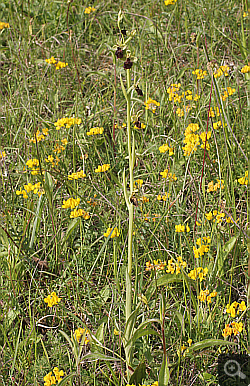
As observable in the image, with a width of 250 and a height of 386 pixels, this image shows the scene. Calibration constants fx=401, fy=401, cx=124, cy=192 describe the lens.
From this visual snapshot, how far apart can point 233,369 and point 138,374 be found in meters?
0.40

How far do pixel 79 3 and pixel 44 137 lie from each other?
205 cm

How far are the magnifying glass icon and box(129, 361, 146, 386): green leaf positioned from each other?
13.7 inches

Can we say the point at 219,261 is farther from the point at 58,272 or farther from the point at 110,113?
the point at 110,113

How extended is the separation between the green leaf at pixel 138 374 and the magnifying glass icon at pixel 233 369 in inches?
13.7

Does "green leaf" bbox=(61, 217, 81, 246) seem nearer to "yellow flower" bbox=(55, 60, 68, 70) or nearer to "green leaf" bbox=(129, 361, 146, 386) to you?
"green leaf" bbox=(129, 361, 146, 386)

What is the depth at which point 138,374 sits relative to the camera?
5.34 ft

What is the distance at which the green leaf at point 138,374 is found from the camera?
5.26 ft

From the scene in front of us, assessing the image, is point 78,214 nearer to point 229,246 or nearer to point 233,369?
point 229,246

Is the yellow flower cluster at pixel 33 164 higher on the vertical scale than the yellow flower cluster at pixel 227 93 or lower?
lower

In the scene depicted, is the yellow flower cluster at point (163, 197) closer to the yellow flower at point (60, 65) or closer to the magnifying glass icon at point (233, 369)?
the magnifying glass icon at point (233, 369)

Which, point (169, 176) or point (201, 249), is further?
point (169, 176)

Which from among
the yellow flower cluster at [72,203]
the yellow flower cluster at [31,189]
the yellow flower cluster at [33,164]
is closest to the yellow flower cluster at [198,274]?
the yellow flower cluster at [72,203]

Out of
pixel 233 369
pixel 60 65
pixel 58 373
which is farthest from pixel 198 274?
pixel 60 65

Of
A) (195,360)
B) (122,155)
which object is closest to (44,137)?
(122,155)
